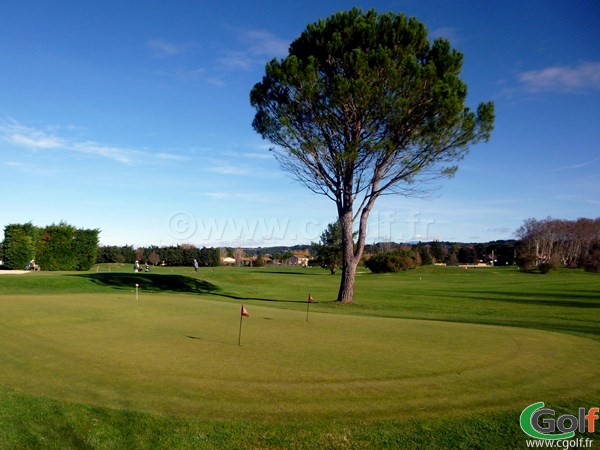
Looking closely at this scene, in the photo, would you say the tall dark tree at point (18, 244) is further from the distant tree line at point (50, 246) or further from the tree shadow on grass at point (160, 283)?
the tree shadow on grass at point (160, 283)

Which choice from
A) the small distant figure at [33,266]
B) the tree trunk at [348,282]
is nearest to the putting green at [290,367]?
A: the tree trunk at [348,282]

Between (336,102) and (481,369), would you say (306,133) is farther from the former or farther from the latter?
(481,369)

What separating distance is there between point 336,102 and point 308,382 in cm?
2023

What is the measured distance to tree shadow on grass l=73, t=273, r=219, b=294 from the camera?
3194 cm

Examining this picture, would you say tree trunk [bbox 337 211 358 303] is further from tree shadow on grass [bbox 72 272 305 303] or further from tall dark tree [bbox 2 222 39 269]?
tall dark tree [bbox 2 222 39 269]

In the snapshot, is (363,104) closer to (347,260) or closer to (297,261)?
(347,260)

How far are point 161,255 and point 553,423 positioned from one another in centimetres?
8259

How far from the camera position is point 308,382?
7.62 meters

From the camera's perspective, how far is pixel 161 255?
84.4 m

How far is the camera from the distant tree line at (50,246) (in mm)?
42938

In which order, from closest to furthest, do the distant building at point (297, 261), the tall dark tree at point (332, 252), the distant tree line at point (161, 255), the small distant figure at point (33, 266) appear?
the small distant figure at point (33, 266), the tall dark tree at point (332, 252), the distant tree line at point (161, 255), the distant building at point (297, 261)

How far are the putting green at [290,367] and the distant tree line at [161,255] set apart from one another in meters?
70.2

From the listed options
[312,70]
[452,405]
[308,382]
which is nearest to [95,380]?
[308,382]

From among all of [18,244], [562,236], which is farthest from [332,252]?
[562,236]
